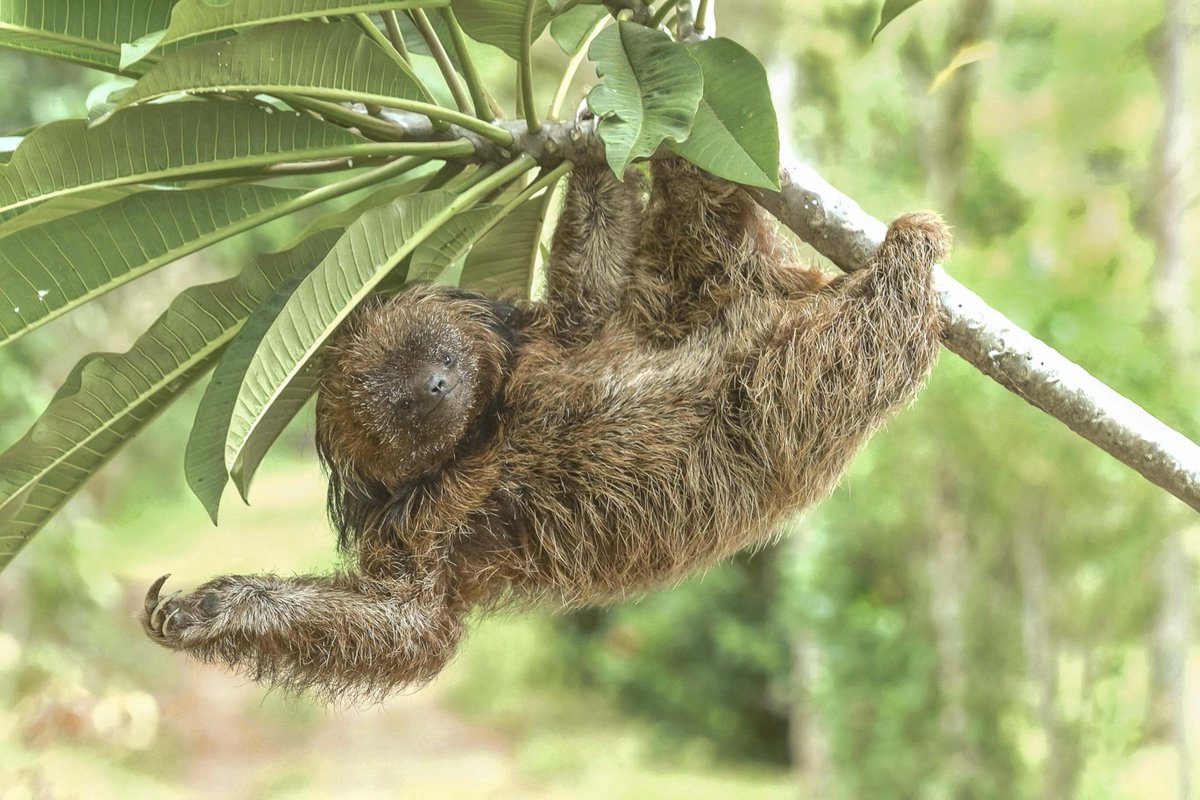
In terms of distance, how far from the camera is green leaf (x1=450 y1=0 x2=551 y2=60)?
2047mm

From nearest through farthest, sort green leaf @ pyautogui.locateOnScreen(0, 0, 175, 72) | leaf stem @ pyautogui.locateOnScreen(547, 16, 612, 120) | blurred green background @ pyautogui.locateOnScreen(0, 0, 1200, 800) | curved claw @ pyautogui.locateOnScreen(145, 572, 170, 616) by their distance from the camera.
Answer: green leaf @ pyautogui.locateOnScreen(0, 0, 175, 72)
curved claw @ pyautogui.locateOnScreen(145, 572, 170, 616)
leaf stem @ pyautogui.locateOnScreen(547, 16, 612, 120)
blurred green background @ pyautogui.locateOnScreen(0, 0, 1200, 800)

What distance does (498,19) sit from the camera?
6.89ft

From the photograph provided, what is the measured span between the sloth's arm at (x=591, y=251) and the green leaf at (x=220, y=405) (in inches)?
31.5

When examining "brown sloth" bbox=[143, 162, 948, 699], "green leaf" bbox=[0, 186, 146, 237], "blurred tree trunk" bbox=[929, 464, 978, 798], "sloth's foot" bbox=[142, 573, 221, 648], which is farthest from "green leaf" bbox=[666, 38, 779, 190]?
"blurred tree trunk" bbox=[929, 464, 978, 798]

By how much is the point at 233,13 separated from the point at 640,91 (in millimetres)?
707

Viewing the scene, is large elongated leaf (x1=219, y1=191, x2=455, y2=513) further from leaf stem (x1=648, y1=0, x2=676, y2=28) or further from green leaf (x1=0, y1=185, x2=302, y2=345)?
leaf stem (x1=648, y1=0, x2=676, y2=28)

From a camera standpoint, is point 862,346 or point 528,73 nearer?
point 528,73

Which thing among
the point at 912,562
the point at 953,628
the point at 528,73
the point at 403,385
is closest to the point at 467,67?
the point at 528,73

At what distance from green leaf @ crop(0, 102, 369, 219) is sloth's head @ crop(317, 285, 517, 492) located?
464 mm

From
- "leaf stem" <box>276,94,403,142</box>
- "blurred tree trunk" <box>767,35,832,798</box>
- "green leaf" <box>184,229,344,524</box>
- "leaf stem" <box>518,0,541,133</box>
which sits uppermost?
"blurred tree trunk" <box>767,35,832,798</box>

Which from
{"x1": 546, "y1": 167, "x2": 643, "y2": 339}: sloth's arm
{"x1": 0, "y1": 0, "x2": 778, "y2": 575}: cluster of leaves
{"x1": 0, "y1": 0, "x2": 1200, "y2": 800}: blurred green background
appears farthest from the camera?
{"x1": 0, "y1": 0, "x2": 1200, "y2": 800}: blurred green background

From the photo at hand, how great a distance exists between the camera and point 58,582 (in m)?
7.05

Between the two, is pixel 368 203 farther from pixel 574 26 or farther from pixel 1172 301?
pixel 1172 301

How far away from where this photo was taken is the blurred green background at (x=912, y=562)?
5355 mm
